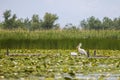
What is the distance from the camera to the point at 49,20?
60.3 metres

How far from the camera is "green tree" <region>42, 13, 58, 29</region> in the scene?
195 feet

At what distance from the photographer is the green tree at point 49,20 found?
195 ft

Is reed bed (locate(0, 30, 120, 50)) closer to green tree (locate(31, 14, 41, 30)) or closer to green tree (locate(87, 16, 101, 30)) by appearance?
green tree (locate(31, 14, 41, 30))

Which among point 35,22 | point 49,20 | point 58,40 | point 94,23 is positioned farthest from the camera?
point 94,23

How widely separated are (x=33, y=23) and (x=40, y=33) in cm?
3749

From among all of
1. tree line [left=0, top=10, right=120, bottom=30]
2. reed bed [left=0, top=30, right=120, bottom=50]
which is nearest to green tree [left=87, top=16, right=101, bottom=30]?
tree line [left=0, top=10, right=120, bottom=30]

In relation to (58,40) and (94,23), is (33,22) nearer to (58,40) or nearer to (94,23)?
(94,23)

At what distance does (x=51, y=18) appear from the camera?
60750mm

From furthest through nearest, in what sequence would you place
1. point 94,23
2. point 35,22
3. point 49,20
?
point 94,23 < point 35,22 < point 49,20

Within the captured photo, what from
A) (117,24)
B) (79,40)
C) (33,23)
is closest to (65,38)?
(79,40)

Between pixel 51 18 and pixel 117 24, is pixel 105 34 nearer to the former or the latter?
pixel 51 18

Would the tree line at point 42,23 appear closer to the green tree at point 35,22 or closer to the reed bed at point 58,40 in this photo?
the green tree at point 35,22

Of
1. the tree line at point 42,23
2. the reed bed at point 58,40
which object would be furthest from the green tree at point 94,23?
the reed bed at point 58,40

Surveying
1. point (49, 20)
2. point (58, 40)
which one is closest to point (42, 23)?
point (49, 20)
